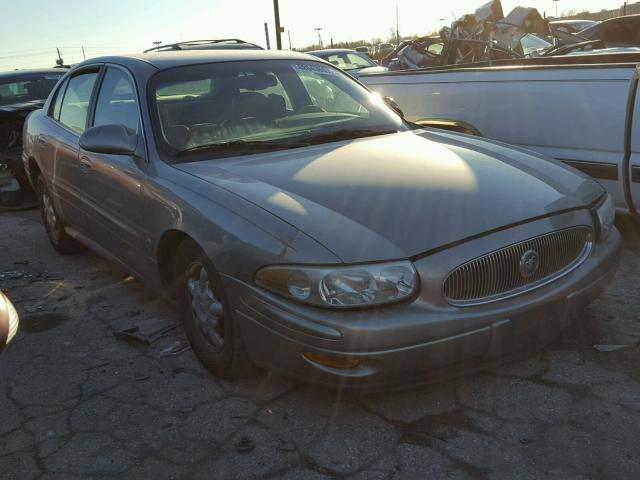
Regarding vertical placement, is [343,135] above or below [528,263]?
above

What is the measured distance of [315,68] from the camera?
4348mm

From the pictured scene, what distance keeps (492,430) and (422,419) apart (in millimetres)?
286

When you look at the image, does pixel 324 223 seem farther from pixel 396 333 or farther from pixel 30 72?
pixel 30 72

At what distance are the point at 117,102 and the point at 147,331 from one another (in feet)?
4.66

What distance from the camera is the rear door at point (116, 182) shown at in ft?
11.8

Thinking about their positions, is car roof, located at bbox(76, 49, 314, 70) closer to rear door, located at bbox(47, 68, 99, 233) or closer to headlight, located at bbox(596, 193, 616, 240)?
rear door, located at bbox(47, 68, 99, 233)

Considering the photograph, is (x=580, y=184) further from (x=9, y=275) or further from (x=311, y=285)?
(x=9, y=275)

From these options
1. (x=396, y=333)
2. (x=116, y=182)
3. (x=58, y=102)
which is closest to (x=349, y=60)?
(x=58, y=102)

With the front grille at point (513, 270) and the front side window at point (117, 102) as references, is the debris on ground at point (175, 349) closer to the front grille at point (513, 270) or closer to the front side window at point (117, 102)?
the front side window at point (117, 102)

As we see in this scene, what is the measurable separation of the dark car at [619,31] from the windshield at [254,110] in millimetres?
5750

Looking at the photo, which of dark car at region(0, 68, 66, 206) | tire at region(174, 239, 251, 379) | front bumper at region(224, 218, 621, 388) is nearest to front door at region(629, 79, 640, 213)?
front bumper at region(224, 218, 621, 388)

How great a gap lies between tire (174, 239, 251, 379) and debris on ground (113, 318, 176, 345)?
42 cm

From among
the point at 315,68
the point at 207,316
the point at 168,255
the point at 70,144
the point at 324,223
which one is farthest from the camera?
the point at 70,144

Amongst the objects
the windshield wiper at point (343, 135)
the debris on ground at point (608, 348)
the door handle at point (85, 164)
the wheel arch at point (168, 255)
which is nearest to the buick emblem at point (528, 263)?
the debris on ground at point (608, 348)
